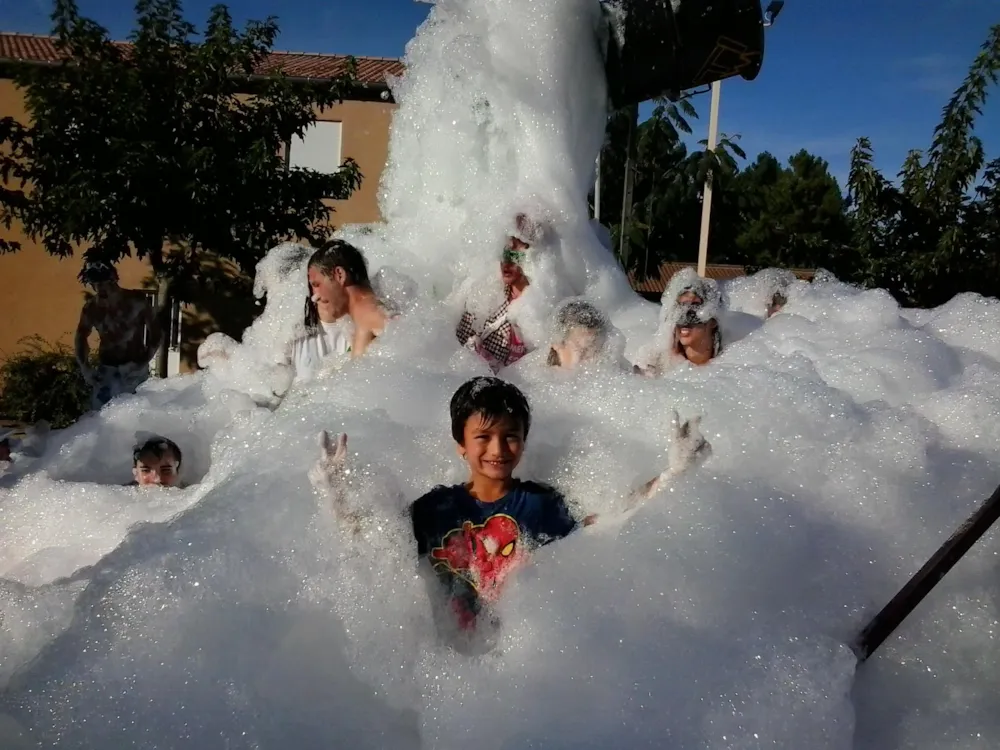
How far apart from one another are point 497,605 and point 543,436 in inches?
27.6

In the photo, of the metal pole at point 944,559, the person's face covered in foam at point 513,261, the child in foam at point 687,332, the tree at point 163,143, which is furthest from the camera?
the tree at point 163,143

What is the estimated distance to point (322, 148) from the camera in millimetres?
11984

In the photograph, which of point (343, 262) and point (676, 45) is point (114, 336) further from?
point (676, 45)

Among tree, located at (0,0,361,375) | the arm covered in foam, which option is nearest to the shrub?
tree, located at (0,0,361,375)

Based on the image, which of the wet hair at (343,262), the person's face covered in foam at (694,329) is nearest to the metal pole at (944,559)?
the person's face covered in foam at (694,329)

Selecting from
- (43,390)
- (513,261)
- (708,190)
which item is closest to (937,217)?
(708,190)

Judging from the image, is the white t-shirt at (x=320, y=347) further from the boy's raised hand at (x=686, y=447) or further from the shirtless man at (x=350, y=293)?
the boy's raised hand at (x=686, y=447)

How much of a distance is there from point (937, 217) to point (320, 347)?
258 inches

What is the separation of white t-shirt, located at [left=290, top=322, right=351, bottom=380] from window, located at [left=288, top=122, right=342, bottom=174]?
8691mm

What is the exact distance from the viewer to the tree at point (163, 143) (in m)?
7.45

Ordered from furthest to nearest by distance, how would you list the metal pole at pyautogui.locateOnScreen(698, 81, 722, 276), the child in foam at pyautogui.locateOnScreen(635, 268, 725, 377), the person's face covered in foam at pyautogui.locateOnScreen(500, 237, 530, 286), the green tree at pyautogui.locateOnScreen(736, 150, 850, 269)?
the green tree at pyautogui.locateOnScreen(736, 150, 850, 269), the metal pole at pyautogui.locateOnScreen(698, 81, 722, 276), the person's face covered in foam at pyautogui.locateOnScreen(500, 237, 530, 286), the child in foam at pyautogui.locateOnScreen(635, 268, 725, 377)

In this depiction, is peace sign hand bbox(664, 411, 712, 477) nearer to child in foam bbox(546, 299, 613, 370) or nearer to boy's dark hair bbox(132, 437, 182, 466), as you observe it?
child in foam bbox(546, 299, 613, 370)

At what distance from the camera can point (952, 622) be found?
210 centimetres

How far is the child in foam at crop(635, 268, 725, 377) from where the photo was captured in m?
3.58
